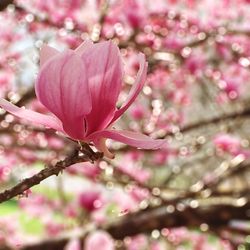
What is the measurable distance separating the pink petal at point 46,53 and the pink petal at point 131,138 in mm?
101

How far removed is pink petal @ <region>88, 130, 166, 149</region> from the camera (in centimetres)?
60

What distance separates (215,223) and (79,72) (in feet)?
5.80

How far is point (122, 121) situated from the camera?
4.69 meters

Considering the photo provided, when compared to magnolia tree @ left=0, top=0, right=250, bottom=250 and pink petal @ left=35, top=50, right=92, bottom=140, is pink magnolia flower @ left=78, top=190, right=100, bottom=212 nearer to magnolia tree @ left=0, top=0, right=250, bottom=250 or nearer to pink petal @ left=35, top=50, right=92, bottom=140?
magnolia tree @ left=0, top=0, right=250, bottom=250

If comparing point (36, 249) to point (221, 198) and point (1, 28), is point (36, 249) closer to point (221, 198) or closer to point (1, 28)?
point (221, 198)

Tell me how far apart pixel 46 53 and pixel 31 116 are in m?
0.08

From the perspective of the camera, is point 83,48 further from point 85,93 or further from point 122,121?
point 122,121

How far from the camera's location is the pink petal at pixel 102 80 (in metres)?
0.60

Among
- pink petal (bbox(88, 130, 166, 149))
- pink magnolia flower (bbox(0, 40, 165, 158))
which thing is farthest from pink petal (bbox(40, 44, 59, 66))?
pink petal (bbox(88, 130, 166, 149))

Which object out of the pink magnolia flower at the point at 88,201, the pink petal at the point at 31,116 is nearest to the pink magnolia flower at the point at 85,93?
the pink petal at the point at 31,116

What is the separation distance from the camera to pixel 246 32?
3.05m

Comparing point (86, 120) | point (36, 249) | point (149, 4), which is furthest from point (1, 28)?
point (86, 120)

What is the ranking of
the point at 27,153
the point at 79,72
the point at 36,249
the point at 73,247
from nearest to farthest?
the point at 79,72
the point at 73,247
the point at 36,249
the point at 27,153

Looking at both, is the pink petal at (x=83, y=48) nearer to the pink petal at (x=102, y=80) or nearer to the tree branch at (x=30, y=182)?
the pink petal at (x=102, y=80)
